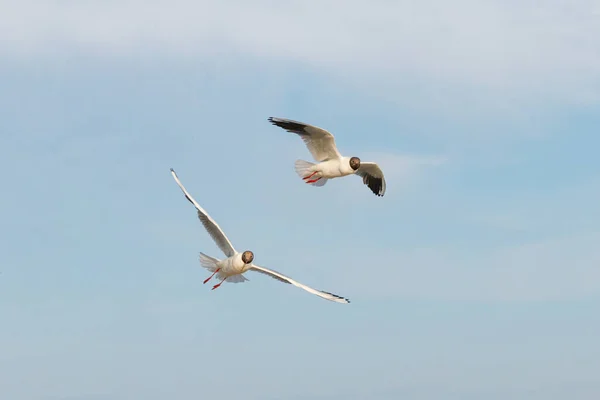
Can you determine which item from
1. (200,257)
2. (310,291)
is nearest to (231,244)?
(200,257)

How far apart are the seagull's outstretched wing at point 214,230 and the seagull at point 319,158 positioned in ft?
11.5

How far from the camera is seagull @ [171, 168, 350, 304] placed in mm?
26078

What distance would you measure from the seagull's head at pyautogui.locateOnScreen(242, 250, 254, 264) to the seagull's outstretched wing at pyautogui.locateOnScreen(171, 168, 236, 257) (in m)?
0.80

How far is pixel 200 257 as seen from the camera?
27.0 m

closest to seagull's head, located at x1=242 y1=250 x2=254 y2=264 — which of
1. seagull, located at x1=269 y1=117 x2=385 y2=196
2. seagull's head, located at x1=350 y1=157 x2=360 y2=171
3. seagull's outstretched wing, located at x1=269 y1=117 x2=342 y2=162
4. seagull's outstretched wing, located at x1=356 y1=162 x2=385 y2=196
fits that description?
seagull, located at x1=269 y1=117 x2=385 y2=196

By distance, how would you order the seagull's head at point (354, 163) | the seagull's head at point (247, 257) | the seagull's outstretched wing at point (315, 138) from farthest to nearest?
1. the seagull's head at point (354, 163)
2. the seagull's outstretched wing at point (315, 138)
3. the seagull's head at point (247, 257)

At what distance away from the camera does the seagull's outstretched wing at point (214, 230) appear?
26391 mm

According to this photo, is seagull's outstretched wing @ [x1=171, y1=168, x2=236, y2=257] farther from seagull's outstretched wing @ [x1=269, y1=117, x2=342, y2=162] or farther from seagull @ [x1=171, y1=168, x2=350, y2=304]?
seagull's outstretched wing @ [x1=269, y1=117, x2=342, y2=162]

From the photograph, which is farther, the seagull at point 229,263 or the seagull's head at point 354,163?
the seagull's head at point 354,163

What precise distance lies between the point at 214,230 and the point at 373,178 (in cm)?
746

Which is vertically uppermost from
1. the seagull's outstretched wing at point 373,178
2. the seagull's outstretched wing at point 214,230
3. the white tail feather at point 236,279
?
the seagull's outstretched wing at point 373,178

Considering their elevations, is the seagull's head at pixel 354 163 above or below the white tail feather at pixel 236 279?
above

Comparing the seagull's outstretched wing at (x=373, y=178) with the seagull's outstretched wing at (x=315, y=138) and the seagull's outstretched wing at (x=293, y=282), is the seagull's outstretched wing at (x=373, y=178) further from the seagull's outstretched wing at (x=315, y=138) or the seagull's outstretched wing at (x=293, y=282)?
the seagull's outstretched wing at (x=293, y=282)

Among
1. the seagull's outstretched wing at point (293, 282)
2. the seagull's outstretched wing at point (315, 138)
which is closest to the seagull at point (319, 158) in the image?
the seagull's outstretched wing at point (315, 138)
